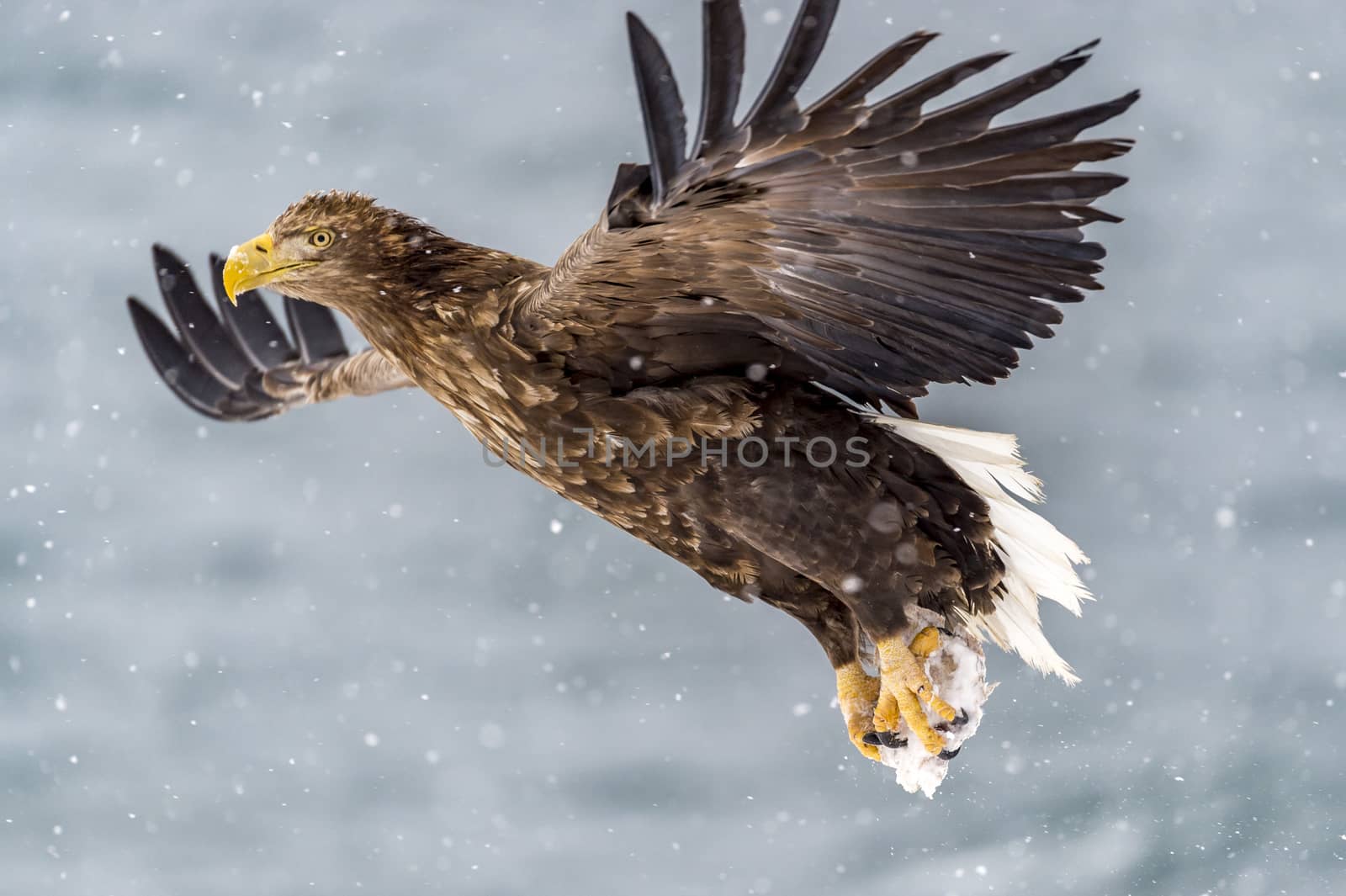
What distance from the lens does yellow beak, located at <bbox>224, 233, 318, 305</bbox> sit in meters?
3.53

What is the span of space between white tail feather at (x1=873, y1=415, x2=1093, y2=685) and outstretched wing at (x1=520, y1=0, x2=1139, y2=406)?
0.27 metres

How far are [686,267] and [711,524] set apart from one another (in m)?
0.74

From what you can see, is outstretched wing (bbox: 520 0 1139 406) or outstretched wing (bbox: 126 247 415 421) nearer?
outstretched wing (bbox: 520 0 1139 406)

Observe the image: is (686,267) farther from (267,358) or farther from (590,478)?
(267,358)

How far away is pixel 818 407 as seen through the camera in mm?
3613

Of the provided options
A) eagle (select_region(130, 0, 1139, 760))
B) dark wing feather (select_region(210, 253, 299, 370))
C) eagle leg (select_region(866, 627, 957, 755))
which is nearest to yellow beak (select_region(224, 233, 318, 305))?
eagle (select_region(130, 0, 1139, 760))

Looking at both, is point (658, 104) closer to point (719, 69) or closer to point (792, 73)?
point (719, 69)

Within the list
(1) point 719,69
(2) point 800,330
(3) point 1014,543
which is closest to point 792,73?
(1) point 719,69

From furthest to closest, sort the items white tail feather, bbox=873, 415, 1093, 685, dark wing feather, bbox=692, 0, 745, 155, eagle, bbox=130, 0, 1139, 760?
white tail feather, bbox=873, 415, 1093, 685, eagle, bbox=130, 0, 1139, 760, dark wing feather, bbox=692, 0, 745, 155

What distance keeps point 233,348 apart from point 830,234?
9.38ft

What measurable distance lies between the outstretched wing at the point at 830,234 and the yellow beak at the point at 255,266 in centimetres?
69

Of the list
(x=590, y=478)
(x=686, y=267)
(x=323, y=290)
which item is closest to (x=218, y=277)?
(x=323, y=290)

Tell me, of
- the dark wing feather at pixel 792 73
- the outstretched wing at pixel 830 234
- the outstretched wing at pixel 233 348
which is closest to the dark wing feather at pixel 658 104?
the outstretched wing at pixel 830 234

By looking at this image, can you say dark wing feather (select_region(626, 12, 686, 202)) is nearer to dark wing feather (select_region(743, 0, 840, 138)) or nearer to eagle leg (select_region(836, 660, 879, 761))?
dark wing feather (select_region(743, 0, 840, 138))
